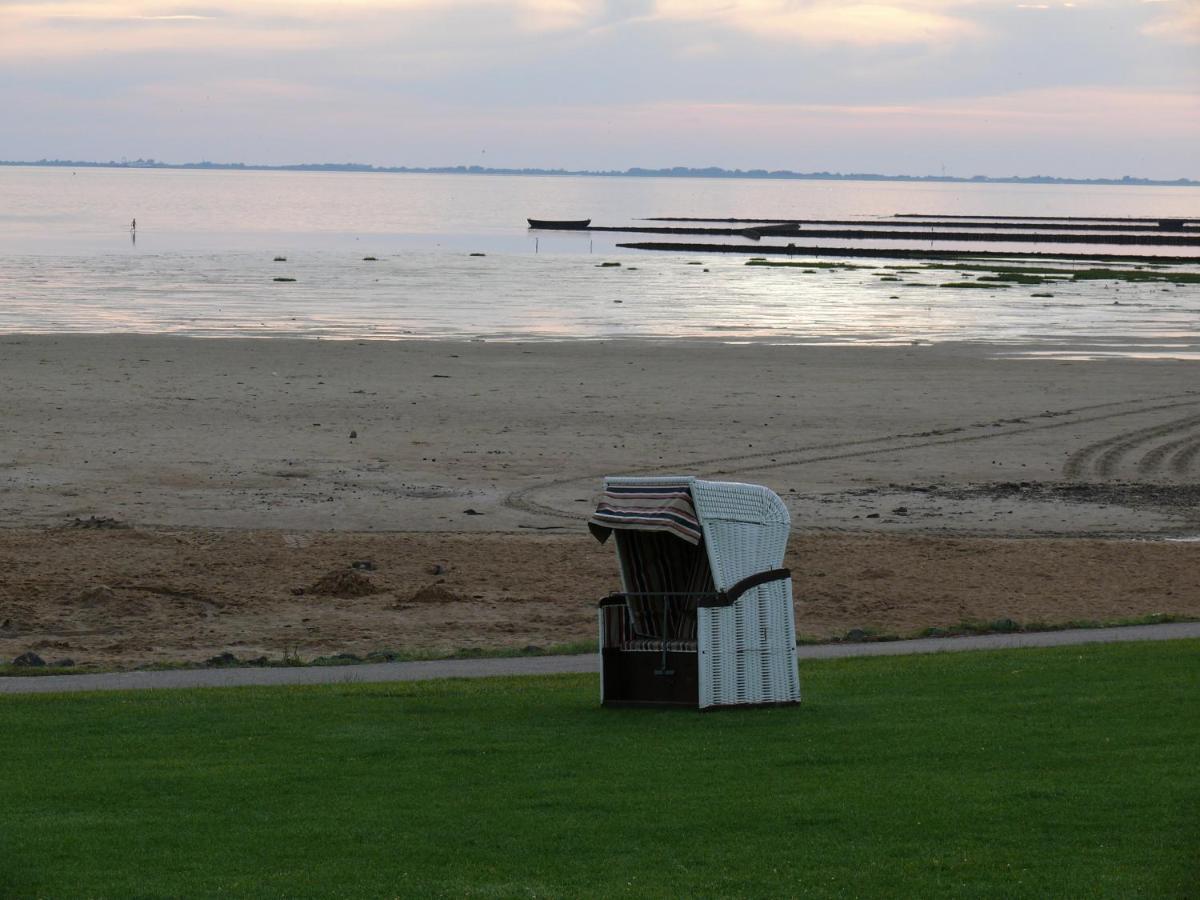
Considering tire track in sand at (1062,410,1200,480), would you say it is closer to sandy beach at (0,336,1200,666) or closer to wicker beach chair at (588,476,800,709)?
sandy beach at (0,336,1200,666)

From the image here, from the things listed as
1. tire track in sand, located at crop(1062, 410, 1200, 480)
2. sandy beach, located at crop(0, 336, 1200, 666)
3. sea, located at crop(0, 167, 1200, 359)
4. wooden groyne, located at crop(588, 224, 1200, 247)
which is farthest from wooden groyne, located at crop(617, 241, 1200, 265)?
tire track in sand, located at crop(1062, 410, 1200, 480)

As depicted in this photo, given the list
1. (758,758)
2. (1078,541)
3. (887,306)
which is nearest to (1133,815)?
(758,758)

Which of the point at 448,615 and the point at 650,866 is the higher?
the point at 650,866

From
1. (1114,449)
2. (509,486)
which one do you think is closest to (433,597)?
(509,486)

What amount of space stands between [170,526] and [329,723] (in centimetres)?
1009

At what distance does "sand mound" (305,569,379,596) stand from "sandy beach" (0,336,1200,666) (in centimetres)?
9

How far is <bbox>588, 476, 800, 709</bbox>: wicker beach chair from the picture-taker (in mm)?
10508

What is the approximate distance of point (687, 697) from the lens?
10789mm

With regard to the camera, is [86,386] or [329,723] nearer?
[329,723]

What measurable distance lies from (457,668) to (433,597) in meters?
3.51

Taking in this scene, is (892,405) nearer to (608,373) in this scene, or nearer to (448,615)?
(608,373)

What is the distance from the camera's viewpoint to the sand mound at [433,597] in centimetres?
1634

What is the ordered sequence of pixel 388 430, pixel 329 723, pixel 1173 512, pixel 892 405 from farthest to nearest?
pixel 892 405, pixel 388 430, pixel 1173 512, pixel 329 723

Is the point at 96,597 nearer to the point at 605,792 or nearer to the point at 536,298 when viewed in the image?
the point at 605,792
